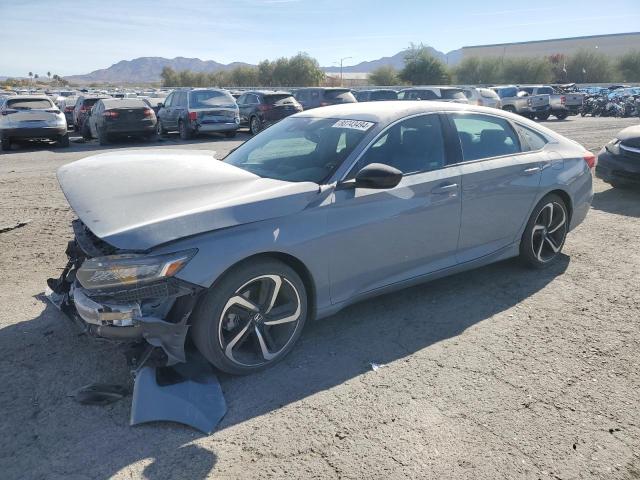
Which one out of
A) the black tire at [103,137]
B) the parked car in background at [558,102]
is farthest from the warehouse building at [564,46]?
the black tire at [103,137]

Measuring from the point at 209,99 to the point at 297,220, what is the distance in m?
16.4

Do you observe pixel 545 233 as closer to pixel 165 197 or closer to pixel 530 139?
pixel 530 139

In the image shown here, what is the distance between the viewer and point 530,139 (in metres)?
5.12

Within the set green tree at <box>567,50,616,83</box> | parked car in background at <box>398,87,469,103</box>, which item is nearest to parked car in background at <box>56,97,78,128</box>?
parked car in background at <box>398,87,469,103</box>

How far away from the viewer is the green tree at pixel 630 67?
232 ft

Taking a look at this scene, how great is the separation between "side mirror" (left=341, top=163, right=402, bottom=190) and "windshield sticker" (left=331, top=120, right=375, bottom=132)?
509mm

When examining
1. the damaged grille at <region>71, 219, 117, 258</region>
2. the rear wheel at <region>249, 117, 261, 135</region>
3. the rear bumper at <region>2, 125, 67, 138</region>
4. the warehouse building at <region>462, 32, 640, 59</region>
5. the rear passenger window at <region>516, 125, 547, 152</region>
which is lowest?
the rear wheel at <region>249, 117, 261, 135</region>

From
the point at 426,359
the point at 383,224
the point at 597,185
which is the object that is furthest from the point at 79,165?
the point at 597,185

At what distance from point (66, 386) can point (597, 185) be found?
9092mm

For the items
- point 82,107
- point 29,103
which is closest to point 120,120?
point 29,103

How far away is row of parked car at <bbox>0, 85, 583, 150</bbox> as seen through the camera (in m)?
15.8

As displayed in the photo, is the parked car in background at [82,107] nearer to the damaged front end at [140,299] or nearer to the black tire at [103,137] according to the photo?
the black tire at [103,137]

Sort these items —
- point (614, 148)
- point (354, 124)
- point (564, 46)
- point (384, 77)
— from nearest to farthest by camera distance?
point (354, 124) < point (614, 148) < point (384, 77) < point (564, 46)

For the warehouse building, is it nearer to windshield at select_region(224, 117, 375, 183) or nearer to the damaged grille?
windshield at select_region(224, 117, 375, 183)
